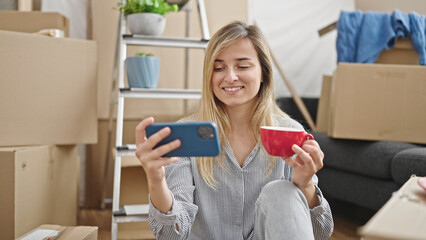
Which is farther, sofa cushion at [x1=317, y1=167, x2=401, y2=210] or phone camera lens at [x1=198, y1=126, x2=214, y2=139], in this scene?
sofa cushion at [x1=317, y1=167, x2=401, y2=210]

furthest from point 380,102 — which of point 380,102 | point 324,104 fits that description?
point 324,104

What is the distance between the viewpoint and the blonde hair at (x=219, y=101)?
1247mm

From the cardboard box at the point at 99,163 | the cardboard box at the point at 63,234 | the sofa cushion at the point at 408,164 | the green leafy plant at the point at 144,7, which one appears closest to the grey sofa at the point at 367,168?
the sofa cushion at the point at 408,164

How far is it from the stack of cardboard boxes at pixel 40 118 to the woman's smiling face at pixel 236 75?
780mm

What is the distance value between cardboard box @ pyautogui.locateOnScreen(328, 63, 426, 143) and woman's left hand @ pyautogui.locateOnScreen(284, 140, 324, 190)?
1.00 m

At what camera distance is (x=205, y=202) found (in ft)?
4.04

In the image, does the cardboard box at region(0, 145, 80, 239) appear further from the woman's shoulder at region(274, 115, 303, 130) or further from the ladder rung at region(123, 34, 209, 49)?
the woman's shoulder at region(274, 115, 303, 130)

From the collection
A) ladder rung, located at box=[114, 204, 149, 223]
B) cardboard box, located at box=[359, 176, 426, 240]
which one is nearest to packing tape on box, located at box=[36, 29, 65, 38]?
ladder rung, located at box=[114, 204, 149, 223]

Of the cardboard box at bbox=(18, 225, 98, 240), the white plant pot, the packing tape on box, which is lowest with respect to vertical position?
the cardboard box at bbox=(18, 225, 98, 240)

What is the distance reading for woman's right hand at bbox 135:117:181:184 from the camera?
2.87 feet

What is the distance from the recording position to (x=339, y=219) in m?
2.32

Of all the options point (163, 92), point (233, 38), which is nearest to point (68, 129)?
point (163, 92)

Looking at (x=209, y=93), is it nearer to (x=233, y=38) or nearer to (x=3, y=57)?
(x=233, y=38)

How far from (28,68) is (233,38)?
92 centimetres
